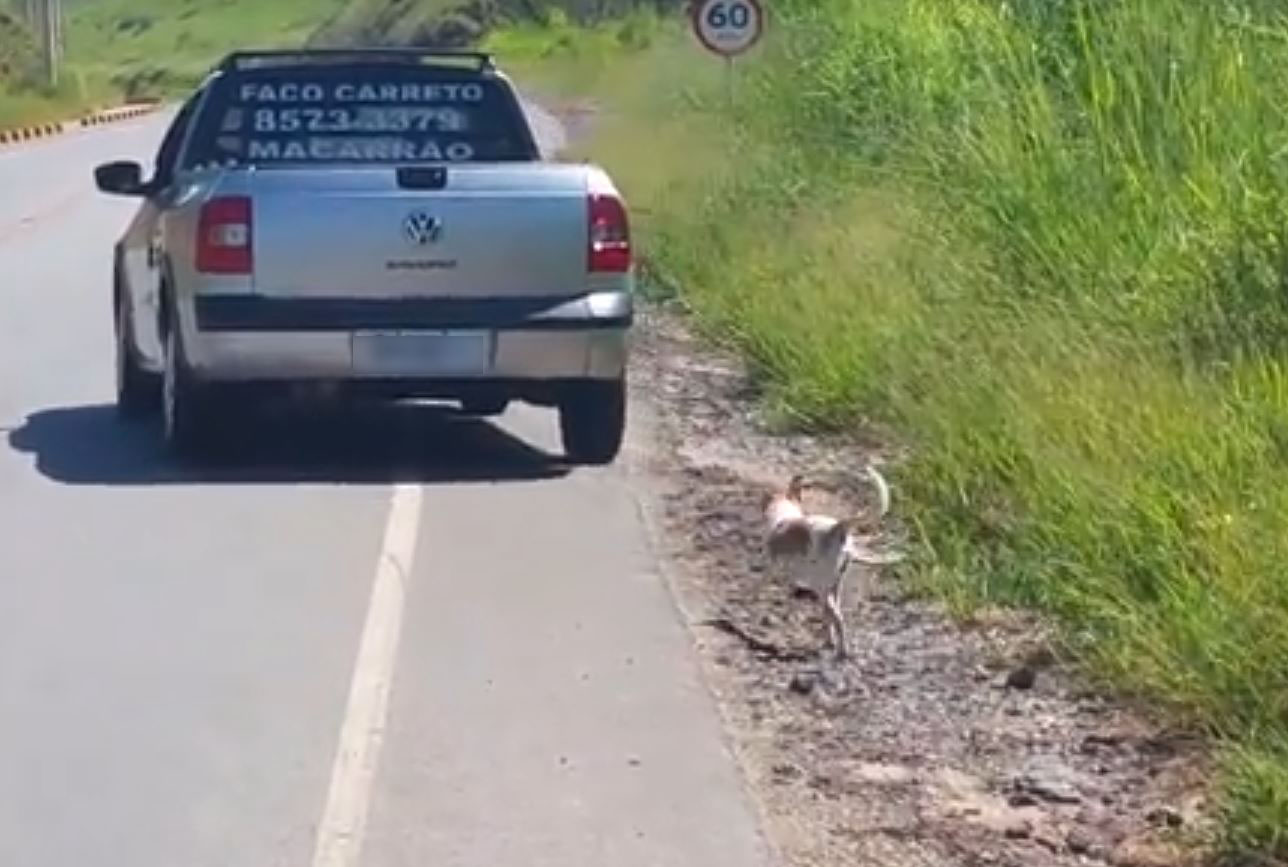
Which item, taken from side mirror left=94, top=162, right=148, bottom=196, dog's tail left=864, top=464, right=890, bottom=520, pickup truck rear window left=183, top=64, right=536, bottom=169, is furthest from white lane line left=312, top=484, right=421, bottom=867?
side mirror left=94, top=162, right=148, bottom=196

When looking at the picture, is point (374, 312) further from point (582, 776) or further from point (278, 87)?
point (582, 776)

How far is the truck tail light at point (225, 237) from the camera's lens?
47.9ft

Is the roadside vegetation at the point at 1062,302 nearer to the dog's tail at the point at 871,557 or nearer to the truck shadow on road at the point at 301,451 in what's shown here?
the dog's tail at the point at 871,557

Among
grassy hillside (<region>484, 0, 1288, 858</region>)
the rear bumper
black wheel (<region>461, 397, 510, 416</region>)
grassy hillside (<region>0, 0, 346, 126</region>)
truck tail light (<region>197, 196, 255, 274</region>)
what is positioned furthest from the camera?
grassy hillside (<region>0, 0, 346, 126</region>)

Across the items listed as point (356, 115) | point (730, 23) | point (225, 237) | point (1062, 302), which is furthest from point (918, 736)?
point (730, 23)

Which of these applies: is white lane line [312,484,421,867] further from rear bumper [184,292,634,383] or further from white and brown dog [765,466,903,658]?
white and brown dog [765,466,903,658]

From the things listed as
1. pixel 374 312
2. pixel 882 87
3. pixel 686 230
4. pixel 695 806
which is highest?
pixel 695 806

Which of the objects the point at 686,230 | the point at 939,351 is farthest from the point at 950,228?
the point at 686,230

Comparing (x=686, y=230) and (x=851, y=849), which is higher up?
(x=851, y=849)

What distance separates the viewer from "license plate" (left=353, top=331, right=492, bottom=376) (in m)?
14.8

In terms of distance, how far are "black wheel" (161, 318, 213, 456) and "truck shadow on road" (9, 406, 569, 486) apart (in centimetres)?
10

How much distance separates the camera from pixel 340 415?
1734cm

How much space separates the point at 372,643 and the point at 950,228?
722cm

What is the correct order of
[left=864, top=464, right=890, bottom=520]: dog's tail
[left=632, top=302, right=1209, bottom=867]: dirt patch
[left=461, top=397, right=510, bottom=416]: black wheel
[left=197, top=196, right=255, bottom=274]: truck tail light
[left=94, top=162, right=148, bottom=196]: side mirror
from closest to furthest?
[left=632, top=302, right=1209, bottom=867]: dirt patch
[left=864, top=464, right=890, bottom=520]: dog's tail
[left=197, top=196, right=255, bottom=274]: truck tail light
[left=461, top=397, right=510, bottom=416]: black wheel
[left=94, top=162, right=148, bottom=196]: side mirror
